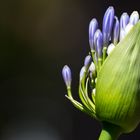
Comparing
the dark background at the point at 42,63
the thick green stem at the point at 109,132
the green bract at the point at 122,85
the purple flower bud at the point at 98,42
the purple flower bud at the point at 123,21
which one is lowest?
the dark background at the point at 42,63

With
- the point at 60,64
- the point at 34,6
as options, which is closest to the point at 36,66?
the point at 60,64

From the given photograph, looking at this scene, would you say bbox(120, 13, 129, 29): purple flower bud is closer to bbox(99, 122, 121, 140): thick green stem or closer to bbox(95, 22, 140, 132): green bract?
bbox(95, 22, 140, 132): green bract

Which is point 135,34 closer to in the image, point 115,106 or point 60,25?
point 115,106

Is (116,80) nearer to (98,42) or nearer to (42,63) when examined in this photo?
(98,42)

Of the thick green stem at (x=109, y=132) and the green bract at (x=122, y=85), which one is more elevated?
the green bract at (x=122, y=85)

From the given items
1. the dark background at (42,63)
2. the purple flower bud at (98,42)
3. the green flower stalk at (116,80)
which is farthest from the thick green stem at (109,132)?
the dark background at (42,63)

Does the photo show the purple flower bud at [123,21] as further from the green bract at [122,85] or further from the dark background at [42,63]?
the dark background at [42,63]
